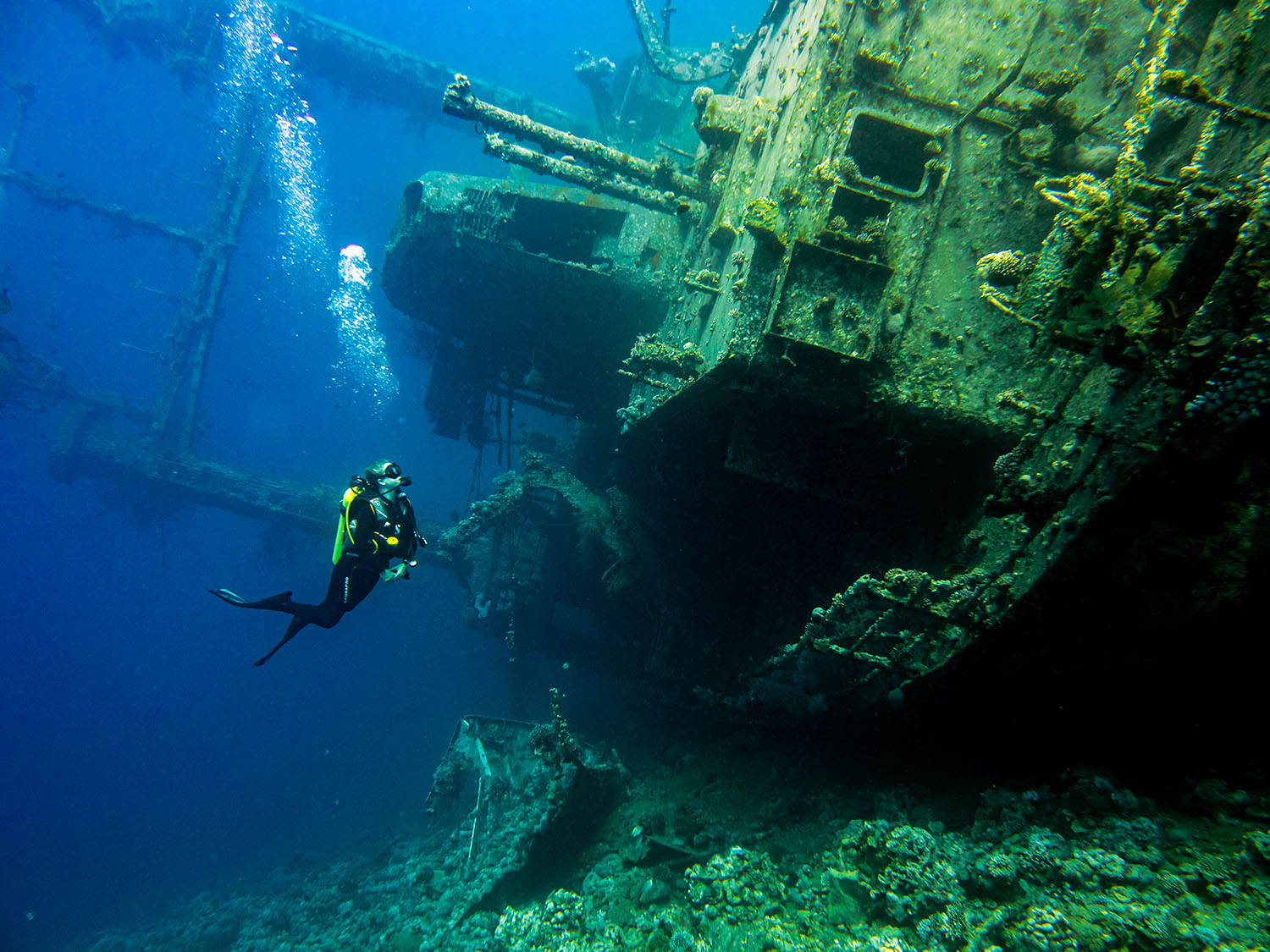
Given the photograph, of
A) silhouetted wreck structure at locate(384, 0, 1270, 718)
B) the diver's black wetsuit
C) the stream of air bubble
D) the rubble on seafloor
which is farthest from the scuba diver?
the stream of air bubble

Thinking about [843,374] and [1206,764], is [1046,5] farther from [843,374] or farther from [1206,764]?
[1206,764]

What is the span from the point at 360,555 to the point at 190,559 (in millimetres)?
49999

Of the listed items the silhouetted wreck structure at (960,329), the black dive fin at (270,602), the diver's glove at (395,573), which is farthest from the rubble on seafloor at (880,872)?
the black dive fin at (270,602)

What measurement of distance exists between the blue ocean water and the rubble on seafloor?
5.76 meters

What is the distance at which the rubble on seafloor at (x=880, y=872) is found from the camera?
2039mm

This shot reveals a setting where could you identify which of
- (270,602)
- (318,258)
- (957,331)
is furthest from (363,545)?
(318,258)

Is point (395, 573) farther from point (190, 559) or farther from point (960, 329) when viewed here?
point (190, 559)

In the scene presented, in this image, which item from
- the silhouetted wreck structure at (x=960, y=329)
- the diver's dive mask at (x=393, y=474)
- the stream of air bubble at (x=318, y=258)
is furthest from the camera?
the stream of air bubble at (x=318, y=258)

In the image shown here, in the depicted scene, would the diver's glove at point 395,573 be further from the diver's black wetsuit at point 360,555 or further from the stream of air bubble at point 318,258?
the stream of air bubble at point 318,258

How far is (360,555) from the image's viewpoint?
15.5 ft

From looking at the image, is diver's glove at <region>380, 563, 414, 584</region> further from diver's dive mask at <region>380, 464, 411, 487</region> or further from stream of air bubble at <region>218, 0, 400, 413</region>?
stream of air bubble at <region>218, 0, 400, 413</region>

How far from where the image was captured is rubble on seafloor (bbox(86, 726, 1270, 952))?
2039 millimetres

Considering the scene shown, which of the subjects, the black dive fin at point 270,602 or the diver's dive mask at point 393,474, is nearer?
the black dive fin at point 270,602

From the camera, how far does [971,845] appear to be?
9.05 ft
